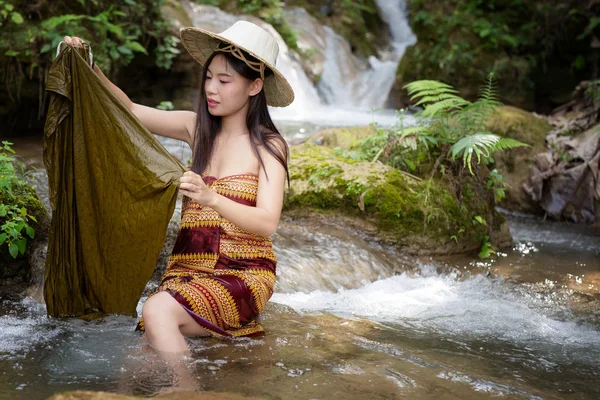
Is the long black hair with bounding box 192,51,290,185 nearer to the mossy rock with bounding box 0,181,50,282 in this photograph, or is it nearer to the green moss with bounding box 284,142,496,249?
the mossy rock with bounding box 0,181,50,282

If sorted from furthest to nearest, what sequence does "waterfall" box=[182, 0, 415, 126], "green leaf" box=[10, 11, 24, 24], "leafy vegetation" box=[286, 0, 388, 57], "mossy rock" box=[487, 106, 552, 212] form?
"leafy vegetation" box=[286, 0, 388, 57], "waterfall" box=[182, 0, 415, 126], "mossy rock" box=[487, 106, 552, 212], "green leaf" box=[10, 11, 24, 24]

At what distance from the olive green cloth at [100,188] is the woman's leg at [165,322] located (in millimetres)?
336

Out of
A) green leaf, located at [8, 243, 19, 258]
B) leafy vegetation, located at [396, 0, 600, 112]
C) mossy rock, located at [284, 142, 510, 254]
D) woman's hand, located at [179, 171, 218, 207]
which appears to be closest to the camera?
woman's hand, located at [179, 171, 218, 207]

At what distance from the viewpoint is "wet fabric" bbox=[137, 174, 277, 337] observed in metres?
3.14

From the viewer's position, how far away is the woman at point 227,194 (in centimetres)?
304

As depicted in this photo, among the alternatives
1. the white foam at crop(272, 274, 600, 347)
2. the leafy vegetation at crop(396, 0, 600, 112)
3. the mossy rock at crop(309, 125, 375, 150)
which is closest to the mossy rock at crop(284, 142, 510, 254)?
the white foam at crop(272, 274, 600, 347)

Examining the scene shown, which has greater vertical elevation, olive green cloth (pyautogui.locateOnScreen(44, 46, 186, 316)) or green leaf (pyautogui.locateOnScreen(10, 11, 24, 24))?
green leaf (pyautogui.locateOnScreen(10, 11, 24, 24))

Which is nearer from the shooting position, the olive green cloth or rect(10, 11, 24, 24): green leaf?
the olive green cloth

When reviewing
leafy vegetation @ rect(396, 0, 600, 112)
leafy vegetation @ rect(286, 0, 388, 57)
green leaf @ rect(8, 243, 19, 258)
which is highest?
leafy vegetation @ rect(286, 0, 388, 57)

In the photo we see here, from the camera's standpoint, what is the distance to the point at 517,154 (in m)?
8.95

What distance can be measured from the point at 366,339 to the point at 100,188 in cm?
168

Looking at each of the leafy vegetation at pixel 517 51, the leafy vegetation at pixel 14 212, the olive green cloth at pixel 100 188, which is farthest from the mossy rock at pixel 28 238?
the leafy vegetation at pixel 517 51

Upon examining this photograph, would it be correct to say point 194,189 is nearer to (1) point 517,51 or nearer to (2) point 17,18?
(2) point 17,18

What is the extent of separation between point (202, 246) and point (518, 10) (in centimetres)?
1367
